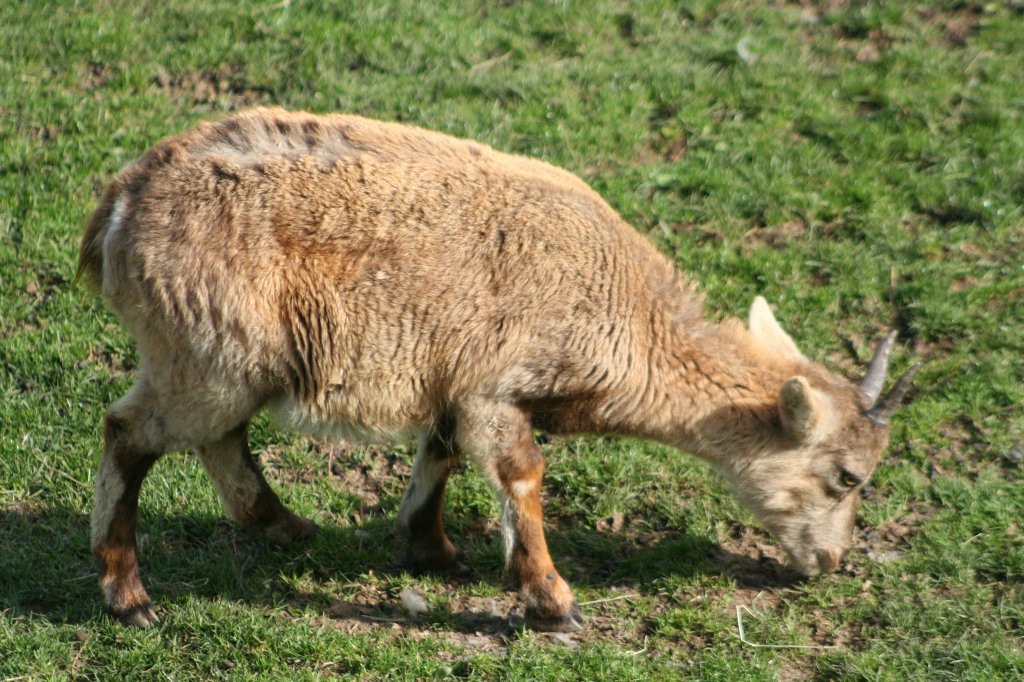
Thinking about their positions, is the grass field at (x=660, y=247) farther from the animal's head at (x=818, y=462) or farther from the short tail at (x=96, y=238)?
the short tail at (x=96, y=238)

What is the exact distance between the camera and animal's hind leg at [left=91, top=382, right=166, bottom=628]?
19.7ft

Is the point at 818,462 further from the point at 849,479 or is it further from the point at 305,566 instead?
the point at 305,566

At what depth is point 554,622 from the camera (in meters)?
6.11

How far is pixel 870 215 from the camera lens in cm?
877

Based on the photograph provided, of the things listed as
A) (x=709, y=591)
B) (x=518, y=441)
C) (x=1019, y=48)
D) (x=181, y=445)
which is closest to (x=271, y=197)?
(x=181, y=445)

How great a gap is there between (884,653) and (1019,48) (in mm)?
6561

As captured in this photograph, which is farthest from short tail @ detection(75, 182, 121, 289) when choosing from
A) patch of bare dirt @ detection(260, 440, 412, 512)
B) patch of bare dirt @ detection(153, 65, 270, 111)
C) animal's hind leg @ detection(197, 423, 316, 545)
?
patch of bare dirt @ detection(153, 65, 270, 111)

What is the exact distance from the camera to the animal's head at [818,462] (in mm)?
6242

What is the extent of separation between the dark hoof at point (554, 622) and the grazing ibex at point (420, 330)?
0.04ft

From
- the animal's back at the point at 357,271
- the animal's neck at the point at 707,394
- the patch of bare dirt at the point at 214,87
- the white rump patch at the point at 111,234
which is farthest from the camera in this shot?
the patch of bare dirt at the point at 214,87

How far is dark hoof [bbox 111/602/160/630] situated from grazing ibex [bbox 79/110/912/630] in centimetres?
1

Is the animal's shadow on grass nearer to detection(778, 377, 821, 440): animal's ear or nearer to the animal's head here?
the animal's head

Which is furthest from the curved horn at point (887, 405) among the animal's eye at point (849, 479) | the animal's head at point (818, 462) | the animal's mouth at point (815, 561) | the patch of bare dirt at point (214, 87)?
the patch of bare dirt at point (214, 87)

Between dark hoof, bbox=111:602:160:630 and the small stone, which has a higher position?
the small stone
